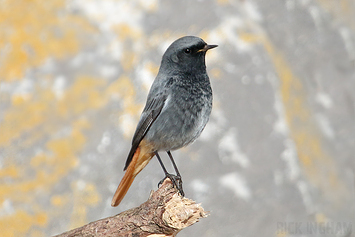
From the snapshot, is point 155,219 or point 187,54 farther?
point 187,54

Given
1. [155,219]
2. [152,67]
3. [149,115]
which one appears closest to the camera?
[155,219]

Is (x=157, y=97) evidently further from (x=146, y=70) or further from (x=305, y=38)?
(x=305, y=38)

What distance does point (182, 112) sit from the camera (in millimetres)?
2900

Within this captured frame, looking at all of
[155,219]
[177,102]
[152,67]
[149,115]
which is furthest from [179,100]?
[152,67]

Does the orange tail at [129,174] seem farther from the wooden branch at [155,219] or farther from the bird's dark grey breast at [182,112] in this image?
the wooden branch at [155,219]


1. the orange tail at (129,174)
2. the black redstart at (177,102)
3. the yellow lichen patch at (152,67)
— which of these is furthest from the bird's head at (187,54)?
the yellow lichen patch at (152,67)

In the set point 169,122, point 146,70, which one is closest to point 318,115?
point 146,70

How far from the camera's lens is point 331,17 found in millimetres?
5238

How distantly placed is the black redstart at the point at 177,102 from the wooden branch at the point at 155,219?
334 millimetres

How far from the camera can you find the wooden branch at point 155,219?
8.20 feet

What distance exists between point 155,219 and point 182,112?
2.66 feet

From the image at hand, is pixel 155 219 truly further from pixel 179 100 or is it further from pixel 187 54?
pixel 187 54

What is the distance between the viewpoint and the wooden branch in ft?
8.20

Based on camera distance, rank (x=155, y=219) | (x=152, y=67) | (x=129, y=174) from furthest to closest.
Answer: (x=152, y=67) < (x=129, y=174) < (x=155, y=219)
